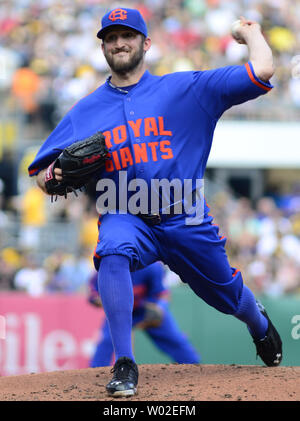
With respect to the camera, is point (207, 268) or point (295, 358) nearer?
point (207, 268)

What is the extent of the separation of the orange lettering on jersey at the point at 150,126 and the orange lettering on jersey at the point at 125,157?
15 cm

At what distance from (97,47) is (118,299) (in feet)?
35.0

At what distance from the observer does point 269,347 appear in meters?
4.84

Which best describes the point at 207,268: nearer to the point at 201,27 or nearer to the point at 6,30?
the point at 201,27

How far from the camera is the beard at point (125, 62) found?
425 centimetres

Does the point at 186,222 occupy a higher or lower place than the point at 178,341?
higher

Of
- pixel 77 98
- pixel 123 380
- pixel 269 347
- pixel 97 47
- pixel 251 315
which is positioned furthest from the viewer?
pixel 97 47

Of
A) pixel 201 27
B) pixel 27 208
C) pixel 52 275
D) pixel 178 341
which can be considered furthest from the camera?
pixel 201 27

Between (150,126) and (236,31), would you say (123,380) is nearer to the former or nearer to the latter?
(150,126)

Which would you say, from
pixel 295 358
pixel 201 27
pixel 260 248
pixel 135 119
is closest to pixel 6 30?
pixel 201 27

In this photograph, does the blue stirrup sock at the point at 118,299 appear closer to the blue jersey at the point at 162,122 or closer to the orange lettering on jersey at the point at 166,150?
the blue jersey at the point at 162,122

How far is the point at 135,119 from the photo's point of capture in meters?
4.19

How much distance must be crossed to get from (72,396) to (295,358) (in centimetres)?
516

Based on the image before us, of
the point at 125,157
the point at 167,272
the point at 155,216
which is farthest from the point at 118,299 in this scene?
the point at 167,272
